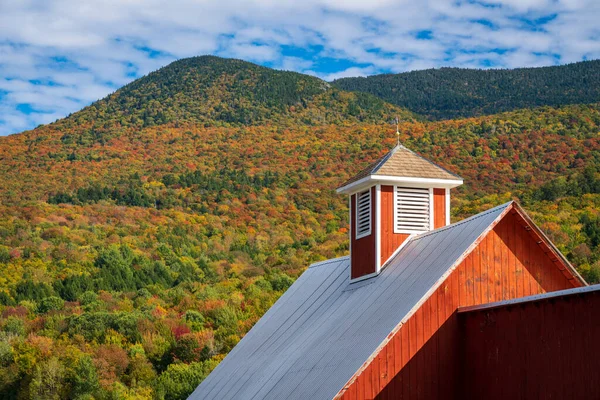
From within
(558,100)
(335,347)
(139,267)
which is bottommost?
(139,267)

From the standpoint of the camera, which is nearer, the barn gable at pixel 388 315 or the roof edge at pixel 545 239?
the barn gable at pixel 388 315

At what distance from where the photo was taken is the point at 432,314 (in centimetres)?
1554

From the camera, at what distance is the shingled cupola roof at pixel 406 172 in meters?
19.7

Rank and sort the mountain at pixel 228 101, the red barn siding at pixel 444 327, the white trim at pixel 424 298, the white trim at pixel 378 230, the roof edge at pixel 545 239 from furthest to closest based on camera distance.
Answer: the mountain at pixel 228 101 < the white trim at pixel 378 230 < the roof edge at pixel 545 239 < the red barn siding at pixel 444 327 < the white trim at pixel 424 298

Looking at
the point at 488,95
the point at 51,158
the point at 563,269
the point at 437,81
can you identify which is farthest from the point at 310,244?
the point at 437,81

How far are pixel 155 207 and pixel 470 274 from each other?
8173cm

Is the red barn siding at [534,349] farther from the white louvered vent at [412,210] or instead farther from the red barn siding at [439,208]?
the red barn siding at [439,208]

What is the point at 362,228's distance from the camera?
20453mm

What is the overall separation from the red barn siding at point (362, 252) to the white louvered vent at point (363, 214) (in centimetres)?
15

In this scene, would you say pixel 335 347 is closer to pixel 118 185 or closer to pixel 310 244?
pixel 310 244

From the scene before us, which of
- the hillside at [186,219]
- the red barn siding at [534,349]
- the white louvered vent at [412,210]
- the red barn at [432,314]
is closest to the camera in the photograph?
the red barn siding at [534,349]

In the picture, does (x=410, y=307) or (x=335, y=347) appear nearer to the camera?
(x=410, y=307)

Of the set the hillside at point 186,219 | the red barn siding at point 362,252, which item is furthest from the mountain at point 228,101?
the red barn siding at point 362,252

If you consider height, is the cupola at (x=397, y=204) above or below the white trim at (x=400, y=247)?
above
